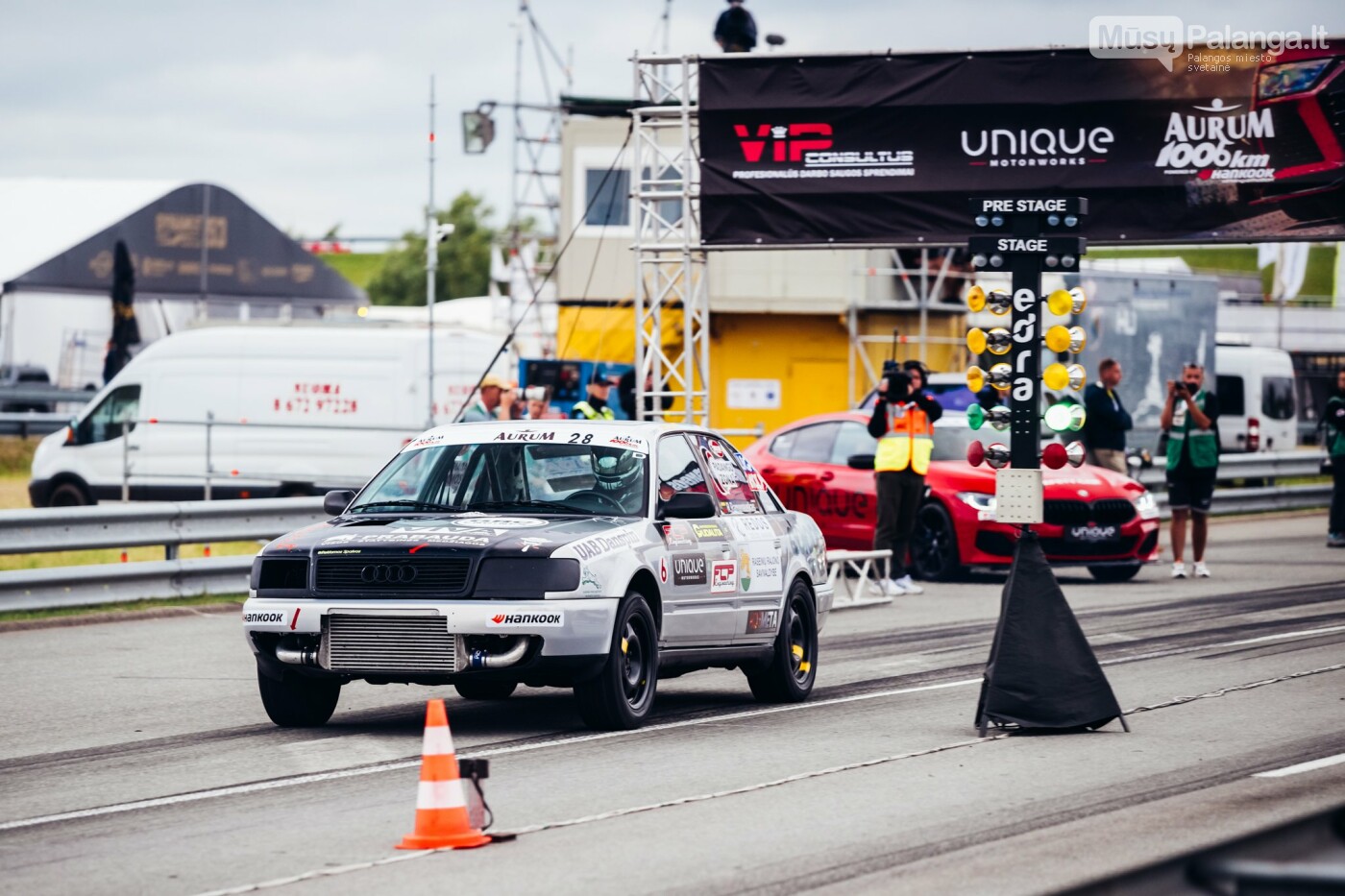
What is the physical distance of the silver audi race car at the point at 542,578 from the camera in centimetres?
887

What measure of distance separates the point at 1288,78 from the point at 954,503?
5210 millimetres

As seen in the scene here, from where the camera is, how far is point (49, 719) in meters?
10.1

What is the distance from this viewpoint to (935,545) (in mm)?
19297

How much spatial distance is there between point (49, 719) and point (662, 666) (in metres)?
A: 3.18

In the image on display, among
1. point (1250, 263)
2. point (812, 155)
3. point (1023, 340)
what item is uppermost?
point (1250, 263)

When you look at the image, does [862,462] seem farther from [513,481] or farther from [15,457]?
[15,457]

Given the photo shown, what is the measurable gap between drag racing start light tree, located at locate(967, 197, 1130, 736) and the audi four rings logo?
2773mm

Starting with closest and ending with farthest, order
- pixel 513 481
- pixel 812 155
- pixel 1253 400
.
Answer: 1. pixel 513 481
2. pixel 812 155
3. pixel 1253 400

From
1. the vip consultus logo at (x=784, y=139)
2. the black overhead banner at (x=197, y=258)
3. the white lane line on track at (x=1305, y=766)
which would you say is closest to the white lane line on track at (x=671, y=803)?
the white lane line on track at (x=1305, y=766)

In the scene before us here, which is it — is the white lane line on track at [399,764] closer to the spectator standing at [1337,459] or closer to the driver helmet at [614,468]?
the driver helmet at [614,468]

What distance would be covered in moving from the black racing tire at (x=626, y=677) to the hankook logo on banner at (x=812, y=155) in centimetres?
1076

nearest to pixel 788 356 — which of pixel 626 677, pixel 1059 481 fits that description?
pixel 1059 481

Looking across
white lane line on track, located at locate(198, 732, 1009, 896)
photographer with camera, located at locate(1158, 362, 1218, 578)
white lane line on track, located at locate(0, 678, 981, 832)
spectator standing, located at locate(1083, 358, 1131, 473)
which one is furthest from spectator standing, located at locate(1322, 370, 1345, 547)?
white lane line on track, located at locate(198, 732, 1009, 896)

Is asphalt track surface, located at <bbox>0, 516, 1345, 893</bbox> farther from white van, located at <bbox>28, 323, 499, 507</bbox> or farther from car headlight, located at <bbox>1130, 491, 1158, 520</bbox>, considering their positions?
white van, located at <bbox>28, 323, 499, 507</bbox>
